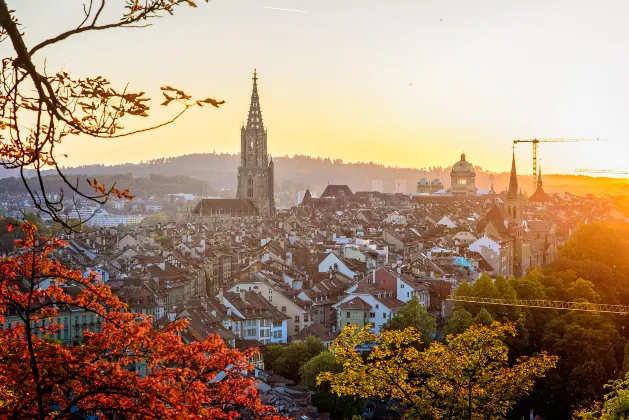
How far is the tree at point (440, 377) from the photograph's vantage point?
A: 51.7 feet

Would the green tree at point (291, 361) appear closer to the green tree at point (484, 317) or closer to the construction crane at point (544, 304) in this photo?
the green tree at point (484, 317)

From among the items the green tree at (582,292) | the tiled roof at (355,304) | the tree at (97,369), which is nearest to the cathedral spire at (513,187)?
the green tree at (582,292)

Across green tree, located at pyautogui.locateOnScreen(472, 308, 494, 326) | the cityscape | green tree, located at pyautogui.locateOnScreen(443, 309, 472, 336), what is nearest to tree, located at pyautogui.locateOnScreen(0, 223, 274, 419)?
the cityscape

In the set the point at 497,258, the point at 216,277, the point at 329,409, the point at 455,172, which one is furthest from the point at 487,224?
the point at 455,172

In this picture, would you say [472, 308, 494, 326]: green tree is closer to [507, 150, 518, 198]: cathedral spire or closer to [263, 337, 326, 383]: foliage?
[263, 337, 326, 383]: foliage

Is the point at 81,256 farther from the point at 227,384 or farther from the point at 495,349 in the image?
the point at 227,384

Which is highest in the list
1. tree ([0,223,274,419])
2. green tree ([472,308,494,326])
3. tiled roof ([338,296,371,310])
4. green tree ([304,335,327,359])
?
tree ([0,223,274,419])

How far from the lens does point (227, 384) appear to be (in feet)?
32.9

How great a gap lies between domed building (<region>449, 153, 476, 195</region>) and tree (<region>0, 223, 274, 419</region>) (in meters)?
177

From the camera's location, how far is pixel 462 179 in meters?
188

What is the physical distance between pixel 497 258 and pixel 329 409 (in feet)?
128

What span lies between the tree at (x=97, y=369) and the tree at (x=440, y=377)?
18.2 feet

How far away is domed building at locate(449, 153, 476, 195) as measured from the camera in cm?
18588

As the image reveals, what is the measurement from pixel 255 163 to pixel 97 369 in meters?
125
